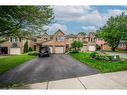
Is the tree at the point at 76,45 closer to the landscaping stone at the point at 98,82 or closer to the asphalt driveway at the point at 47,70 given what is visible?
the asphalt driveway at the point at 47,70

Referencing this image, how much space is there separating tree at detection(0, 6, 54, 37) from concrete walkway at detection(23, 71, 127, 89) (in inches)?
109

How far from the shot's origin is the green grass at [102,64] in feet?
43.4

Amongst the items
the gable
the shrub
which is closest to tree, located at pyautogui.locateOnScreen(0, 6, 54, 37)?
the gable

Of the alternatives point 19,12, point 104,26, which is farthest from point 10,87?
point 104,26

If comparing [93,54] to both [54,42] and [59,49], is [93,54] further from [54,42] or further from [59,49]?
[54,42]

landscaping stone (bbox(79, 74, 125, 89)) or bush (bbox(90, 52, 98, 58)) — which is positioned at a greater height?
bush (bbox(90, 52, 98, 58))

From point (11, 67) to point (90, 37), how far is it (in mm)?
3878

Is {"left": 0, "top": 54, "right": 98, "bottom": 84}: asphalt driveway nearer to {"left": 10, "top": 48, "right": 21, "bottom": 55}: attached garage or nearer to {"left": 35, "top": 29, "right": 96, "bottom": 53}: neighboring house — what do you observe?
{"left": 35, "top": 29, "right": 96, "bottom": 53}: neighboring house

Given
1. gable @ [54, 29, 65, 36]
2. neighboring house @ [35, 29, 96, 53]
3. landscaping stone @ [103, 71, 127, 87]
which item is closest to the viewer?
landscaping stone @ [103, 71, 127, 87]

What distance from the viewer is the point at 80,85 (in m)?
11.4

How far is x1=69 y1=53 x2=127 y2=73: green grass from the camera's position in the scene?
43.4 ft

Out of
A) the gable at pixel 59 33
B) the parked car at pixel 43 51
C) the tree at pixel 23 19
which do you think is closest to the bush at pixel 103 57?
the gable at pixel 59 33
